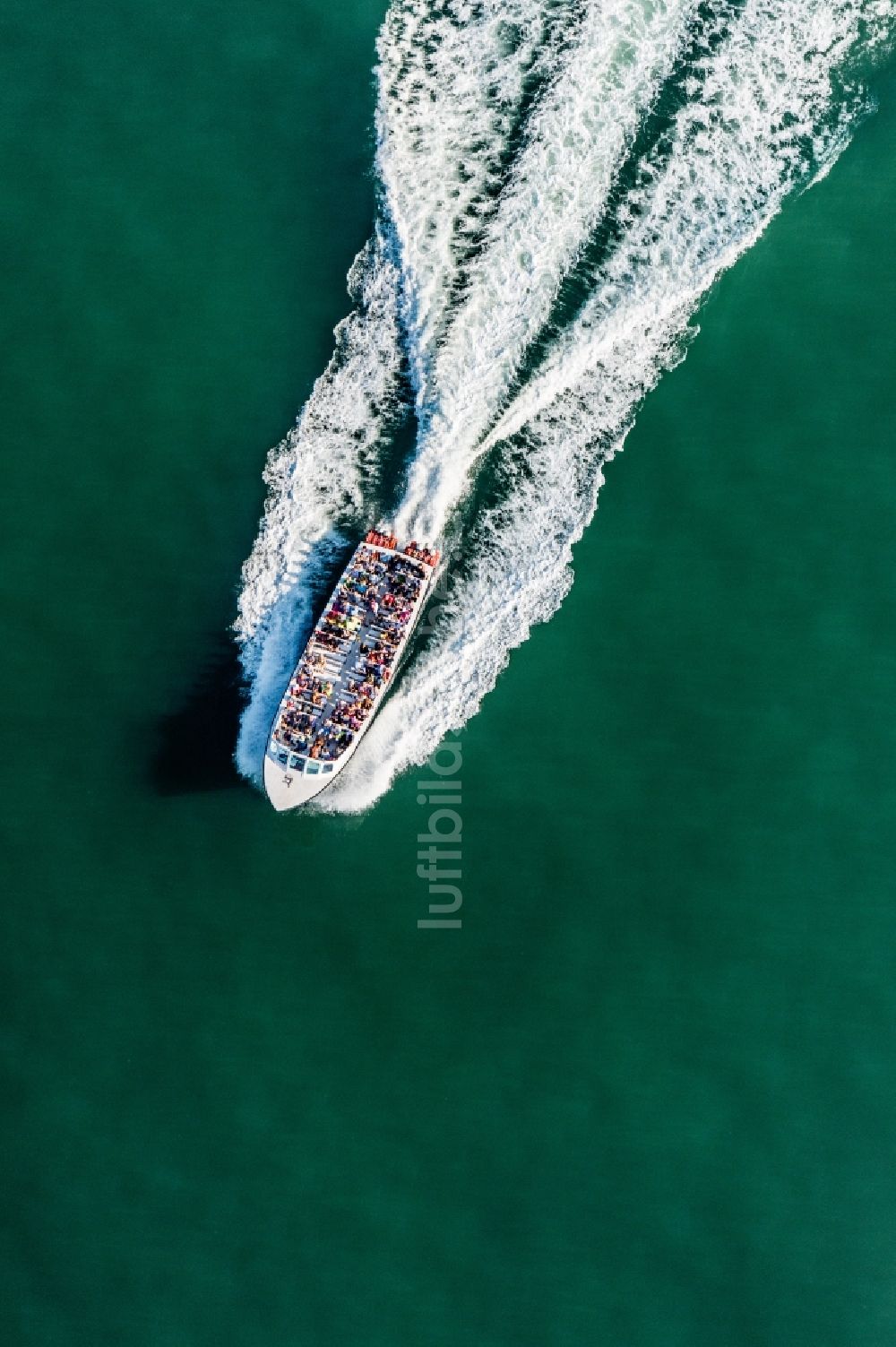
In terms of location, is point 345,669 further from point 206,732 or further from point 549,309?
point 549,309

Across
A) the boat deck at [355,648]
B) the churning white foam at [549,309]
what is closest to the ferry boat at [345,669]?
the boat deck at [355,648]

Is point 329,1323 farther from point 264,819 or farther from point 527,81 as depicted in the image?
point 527,81

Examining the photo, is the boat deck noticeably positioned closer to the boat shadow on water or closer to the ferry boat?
the ferry boat

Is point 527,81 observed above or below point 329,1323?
above

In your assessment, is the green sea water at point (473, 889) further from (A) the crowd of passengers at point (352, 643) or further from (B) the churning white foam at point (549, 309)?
(A) the crowd of passengers at point (352, 643)

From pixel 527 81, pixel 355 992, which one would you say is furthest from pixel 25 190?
pixel 355 992

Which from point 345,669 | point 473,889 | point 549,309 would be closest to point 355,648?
point 345,669
